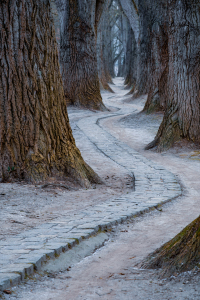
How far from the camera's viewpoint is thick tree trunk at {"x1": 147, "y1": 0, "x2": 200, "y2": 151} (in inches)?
323

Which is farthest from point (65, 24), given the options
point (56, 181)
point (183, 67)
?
point (56, 181)

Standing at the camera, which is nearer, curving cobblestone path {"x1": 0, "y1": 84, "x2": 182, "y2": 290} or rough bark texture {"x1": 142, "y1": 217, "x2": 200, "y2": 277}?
rough bark texture {"x1": 142, "y1": 217, "x2": 200, "y2": 277}

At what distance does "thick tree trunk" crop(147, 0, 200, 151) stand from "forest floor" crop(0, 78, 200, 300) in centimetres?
68

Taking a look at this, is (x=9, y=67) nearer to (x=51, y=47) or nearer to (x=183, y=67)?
(x=51, y=47)

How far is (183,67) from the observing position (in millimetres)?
8414

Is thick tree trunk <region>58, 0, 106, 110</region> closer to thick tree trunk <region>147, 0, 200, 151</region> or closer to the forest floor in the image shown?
thick tree trunk <region>147, 0, 200, 151</region>

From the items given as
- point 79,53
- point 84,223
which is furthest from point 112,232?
point 79,53

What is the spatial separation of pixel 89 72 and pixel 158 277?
12817 millimetres

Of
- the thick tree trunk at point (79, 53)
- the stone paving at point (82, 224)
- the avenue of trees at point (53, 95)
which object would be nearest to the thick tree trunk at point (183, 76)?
the avenue of trees at point (53, 95)

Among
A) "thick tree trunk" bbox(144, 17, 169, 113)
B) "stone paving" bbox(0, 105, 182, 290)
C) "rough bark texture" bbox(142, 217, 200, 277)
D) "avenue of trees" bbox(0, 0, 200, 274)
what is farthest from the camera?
"thick tree trunk" bbox(144, 17, 169, 113)

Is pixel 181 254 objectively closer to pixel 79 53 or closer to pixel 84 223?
pixel 84 223

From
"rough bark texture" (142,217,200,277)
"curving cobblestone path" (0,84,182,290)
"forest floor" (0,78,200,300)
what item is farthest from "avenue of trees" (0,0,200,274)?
"curving cobblestone path" (0,84,182,290)

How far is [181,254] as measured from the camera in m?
2.39

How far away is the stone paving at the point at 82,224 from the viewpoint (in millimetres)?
2705
